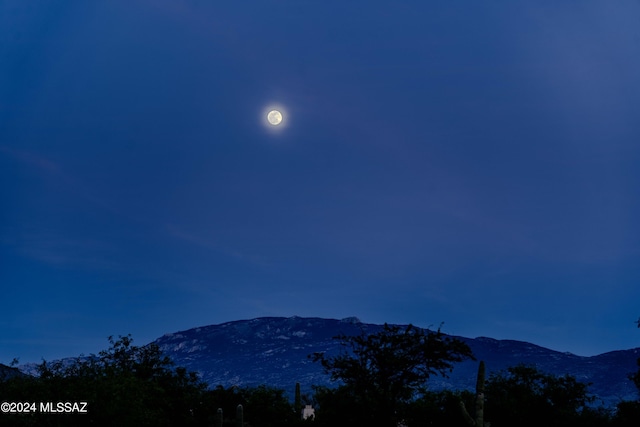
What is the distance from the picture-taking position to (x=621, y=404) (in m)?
46.5

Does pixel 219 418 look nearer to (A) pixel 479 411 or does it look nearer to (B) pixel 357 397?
(A) pixel 479 411

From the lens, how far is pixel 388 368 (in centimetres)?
4538

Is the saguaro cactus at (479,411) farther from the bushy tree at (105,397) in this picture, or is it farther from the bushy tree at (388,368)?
the bushy tree at (105,397)

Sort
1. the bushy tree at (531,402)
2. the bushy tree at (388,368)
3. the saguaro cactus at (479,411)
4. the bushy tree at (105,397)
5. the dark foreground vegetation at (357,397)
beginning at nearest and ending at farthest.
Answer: the saguaro cactus at (479,411)
the bushy tree at (105,397)
the dark foreground vegetation at (357,397)
the bushy tree at (388,368)
the bushy tree at (531,402)

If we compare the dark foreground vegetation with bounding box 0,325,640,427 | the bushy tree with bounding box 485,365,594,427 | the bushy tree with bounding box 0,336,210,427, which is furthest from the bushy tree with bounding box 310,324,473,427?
the bushy tree with bounding box 0,336,210,427

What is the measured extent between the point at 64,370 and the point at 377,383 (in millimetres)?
26755

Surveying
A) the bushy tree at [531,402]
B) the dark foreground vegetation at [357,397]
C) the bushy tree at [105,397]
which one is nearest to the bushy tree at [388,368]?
the dark foreground vegetation at [357,397]

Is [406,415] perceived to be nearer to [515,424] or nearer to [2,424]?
[515,424]

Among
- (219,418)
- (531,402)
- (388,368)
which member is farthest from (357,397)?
(219,418)

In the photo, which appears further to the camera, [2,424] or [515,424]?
[515,424]

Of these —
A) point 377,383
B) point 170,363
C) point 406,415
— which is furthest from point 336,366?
point 170,363

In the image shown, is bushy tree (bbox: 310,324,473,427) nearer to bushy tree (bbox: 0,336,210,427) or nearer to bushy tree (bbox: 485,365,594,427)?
bushy tree (bbox: 485,365,594,427)

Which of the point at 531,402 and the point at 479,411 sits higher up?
the point at 479,411

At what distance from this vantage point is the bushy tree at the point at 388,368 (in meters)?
44.9
